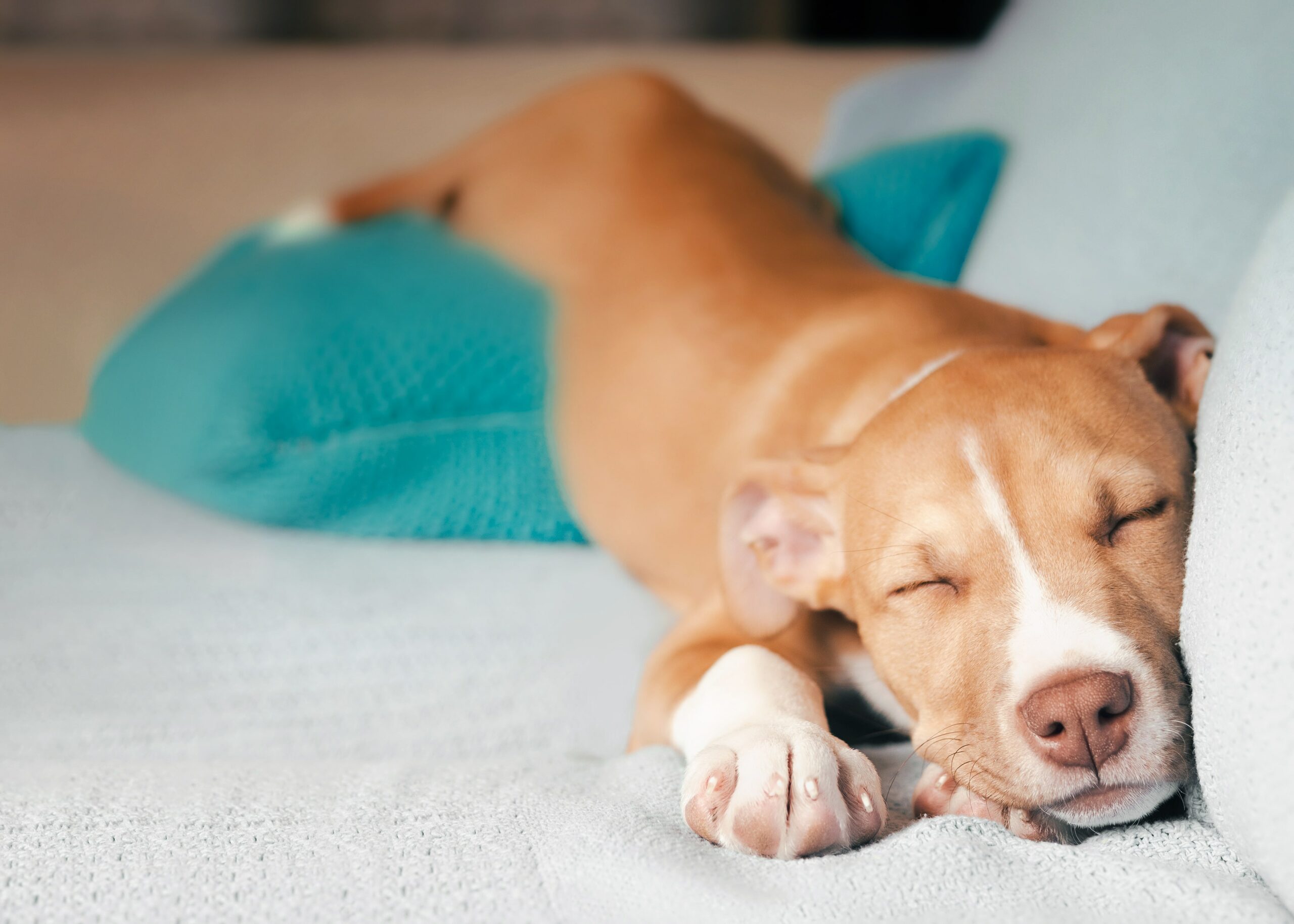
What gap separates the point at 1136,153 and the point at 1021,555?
970 millimetres

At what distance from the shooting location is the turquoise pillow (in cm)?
232

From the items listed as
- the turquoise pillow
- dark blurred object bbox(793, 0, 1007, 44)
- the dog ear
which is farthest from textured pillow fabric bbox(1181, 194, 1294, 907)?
dark blurred object bbox(793, 0, 1007, 44)

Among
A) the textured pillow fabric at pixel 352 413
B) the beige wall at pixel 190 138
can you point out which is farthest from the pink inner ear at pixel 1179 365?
the beige wall at pixel 190 138

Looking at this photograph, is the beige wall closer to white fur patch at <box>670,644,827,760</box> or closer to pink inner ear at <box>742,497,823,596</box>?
pink inner ear at <box>742,497,823,596</box>

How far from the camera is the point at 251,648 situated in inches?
73.2

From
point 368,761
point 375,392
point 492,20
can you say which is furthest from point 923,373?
point 492,20

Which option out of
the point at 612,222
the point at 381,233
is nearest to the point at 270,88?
the point at 381,233

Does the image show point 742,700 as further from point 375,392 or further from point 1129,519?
point 375,392

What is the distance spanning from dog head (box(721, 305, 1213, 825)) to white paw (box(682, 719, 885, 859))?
0.14m

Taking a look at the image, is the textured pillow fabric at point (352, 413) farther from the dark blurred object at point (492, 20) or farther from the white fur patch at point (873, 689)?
the dark blurred object at point (492, 20)

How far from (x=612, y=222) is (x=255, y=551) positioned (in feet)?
3.45

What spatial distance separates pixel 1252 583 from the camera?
3.30ft

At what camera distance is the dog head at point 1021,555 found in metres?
1.13

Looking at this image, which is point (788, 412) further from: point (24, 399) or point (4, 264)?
point (4, 264)
